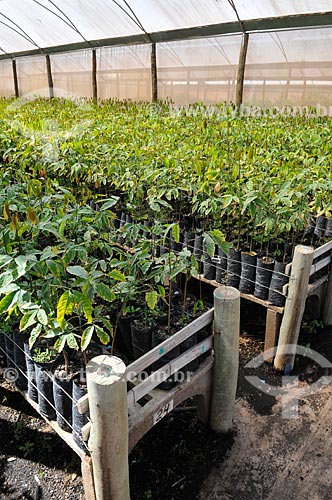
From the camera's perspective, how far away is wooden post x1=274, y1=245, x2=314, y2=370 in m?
2.31

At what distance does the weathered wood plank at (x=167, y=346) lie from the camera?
1605 mm

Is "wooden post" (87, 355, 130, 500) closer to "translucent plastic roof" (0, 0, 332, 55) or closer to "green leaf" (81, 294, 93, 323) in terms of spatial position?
"green leaf" (81, 294, 93, 323)

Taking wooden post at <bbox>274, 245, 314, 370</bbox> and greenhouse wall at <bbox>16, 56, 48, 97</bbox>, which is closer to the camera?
wooden post at <bbox>274, 245, 314, 370</bbox>

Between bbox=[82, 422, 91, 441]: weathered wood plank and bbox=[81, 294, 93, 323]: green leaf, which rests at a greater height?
bbox=[81, 294, 93, 323]: green leaf

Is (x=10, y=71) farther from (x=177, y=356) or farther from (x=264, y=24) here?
(x=177, y=356)

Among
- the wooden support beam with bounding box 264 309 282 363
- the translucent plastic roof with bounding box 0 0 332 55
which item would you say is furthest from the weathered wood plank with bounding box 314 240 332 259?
the translucent plastic roof with bounding box 0 0 332 55

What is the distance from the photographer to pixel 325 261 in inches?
107

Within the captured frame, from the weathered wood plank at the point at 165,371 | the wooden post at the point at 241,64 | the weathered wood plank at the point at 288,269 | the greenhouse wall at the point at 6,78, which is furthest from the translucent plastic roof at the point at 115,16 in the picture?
the weathered wood plank at the point at 165,371

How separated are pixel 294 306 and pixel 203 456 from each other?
98 cm

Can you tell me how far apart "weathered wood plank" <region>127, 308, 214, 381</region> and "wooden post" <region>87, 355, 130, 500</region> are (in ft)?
0.60

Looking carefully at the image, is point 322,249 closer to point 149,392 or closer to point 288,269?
point 288,269

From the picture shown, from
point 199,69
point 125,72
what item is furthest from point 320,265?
point 125,72

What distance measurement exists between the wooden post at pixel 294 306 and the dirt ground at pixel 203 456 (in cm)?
21

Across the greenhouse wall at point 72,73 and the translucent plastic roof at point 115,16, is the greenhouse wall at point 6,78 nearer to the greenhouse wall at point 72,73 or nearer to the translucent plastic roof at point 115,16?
the translucent plastic roof at point 115,16
